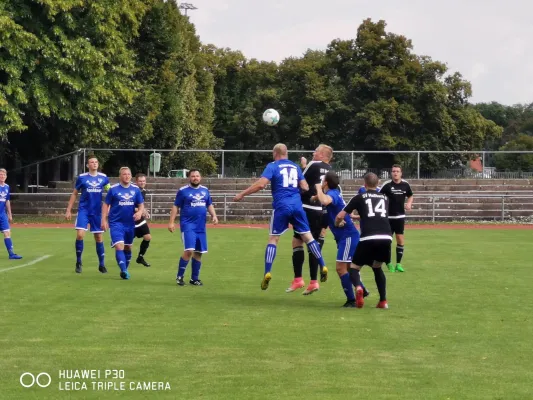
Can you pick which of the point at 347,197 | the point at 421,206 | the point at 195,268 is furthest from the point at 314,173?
the point at 421,206

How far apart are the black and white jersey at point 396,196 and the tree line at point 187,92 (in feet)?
65.5

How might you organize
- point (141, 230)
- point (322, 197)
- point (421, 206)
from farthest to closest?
point (421, 206) < point (141, 230) < point (322, 197)

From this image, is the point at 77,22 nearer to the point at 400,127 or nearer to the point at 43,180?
the point at 43,180

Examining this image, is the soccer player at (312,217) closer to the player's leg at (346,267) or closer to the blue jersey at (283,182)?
the blue jersey at (283,182)

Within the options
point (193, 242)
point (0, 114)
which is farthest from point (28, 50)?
point (193, 242)

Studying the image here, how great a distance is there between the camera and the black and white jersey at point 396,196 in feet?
61.6

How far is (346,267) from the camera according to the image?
41.4 ft

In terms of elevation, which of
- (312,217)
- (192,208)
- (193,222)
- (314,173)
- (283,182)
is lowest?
(193,222)

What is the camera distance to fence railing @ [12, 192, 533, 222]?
39.3 metres

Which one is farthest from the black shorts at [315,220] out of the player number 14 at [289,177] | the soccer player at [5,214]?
the soccer player at [5,214]

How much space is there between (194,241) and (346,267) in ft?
10.8

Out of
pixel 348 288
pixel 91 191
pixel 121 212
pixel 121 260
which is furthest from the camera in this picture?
pixel 91 191

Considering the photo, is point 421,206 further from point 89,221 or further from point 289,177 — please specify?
point 289,177

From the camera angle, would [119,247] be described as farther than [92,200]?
No
